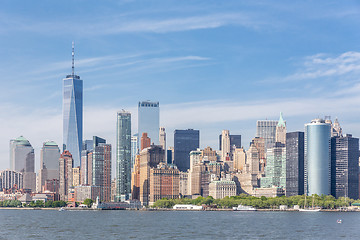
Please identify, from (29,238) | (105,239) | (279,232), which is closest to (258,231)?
(279,232)

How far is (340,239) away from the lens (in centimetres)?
12962

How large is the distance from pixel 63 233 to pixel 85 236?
36.5 feet

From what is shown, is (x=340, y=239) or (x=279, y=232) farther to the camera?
(x=279, y=232)

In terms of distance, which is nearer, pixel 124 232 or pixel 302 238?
pixel 302 238

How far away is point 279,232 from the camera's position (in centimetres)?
14525

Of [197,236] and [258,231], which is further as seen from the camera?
[258,231]

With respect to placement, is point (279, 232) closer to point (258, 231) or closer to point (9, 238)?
point (258, 231)

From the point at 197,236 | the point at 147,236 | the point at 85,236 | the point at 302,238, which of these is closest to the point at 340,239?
the point at 302,238

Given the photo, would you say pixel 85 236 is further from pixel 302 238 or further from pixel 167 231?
pixel 302 238

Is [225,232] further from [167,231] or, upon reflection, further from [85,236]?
[85,236]

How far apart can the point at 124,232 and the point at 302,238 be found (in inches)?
1509

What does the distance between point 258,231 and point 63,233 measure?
43316 mm

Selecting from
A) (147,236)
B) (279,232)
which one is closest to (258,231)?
(279,232)

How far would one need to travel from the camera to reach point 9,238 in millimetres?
125375
